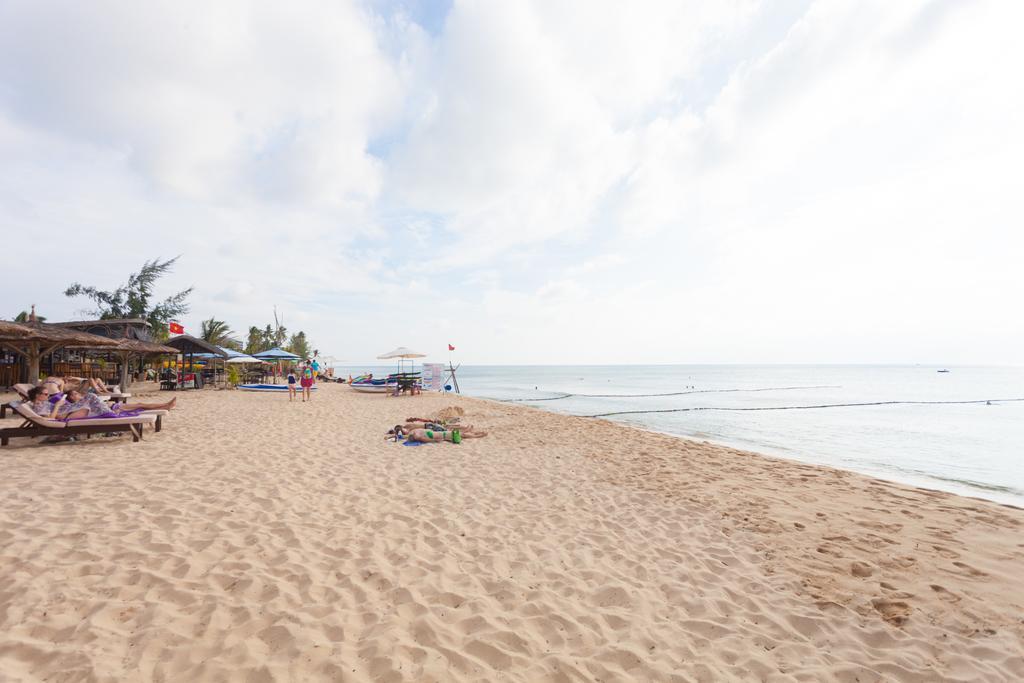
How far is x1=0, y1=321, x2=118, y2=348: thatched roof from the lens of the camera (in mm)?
12297

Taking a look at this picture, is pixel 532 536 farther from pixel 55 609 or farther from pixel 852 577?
pixel 55 609

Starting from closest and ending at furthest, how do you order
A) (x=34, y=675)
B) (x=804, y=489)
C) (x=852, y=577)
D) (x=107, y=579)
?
(x=34, y=675) < (x=107, y=579) < (x=852, y=577) < (x=804, y=489)

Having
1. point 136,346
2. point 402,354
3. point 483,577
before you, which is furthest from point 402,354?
point 483,577

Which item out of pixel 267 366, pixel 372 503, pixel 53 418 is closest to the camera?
pixel 372 503

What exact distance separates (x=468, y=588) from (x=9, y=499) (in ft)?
16.5

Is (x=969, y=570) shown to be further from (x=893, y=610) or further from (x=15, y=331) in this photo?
(x=15, y=331)

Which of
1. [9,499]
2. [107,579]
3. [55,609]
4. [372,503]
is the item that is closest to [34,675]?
[55,609]

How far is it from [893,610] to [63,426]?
36.1 feet

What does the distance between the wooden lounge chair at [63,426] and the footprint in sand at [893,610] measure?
1029 cm

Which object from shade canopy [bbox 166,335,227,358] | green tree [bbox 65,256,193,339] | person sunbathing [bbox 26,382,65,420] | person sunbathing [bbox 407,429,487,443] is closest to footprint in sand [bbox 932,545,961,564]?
person sunbathing [bbox 407,429,487,443]

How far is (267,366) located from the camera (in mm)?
32938

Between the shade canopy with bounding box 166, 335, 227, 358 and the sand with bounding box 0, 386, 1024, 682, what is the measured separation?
16.3 meters

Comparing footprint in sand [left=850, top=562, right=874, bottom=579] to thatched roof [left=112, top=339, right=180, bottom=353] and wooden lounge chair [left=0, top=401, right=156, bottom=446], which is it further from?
thatched roof [left=112, top=339, right=180, bottom=353]

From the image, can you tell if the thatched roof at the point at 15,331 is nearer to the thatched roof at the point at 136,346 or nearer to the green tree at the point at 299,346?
the thatched roof at the point at 136,346
